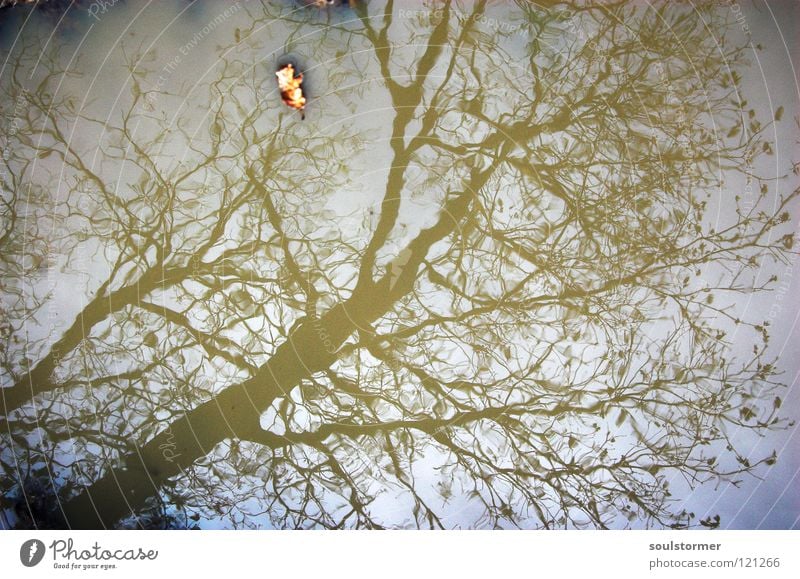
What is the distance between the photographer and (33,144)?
54.5 inches

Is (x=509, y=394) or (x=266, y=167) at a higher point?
(x=266, y=167)

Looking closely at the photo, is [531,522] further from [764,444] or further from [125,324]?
[125,324]

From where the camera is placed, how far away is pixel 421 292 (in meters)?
1.36

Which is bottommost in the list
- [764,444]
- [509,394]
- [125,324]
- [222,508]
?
[764,444]

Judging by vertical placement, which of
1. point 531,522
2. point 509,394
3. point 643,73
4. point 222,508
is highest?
point 643,73

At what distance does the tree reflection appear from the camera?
4.44 ft

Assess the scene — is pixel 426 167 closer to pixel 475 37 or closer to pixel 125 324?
pixel 475 37

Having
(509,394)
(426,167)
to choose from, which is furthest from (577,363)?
(426,167)

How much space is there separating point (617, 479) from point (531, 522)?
0.20 m

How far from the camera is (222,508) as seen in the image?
1.36 m

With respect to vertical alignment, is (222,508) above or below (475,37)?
below

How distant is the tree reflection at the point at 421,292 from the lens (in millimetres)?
1354
